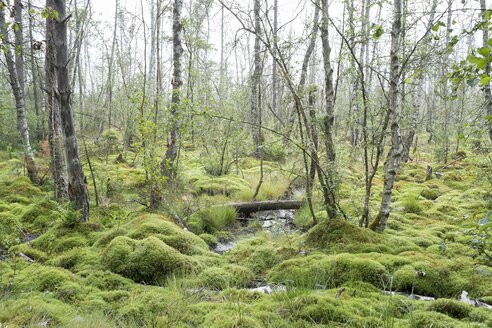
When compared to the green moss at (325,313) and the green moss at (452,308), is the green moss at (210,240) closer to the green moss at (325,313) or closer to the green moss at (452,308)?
the green moss at (325,313)

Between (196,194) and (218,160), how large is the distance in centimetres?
202

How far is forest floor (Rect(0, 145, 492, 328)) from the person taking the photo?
2.63 metres

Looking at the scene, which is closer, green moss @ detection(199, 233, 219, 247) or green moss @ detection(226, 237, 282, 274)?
green moss @ detection(226, 237, 282, 274)

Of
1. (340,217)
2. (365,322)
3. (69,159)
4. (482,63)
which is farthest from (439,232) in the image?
(69,159)

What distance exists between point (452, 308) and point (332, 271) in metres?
1.12

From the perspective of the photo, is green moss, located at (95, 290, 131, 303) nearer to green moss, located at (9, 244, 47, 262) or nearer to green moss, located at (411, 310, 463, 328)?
green moss, located at (9, 244, 47, 262)

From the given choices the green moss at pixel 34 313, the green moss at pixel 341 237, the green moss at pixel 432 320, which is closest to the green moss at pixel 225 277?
the green moss at pixel 341 237

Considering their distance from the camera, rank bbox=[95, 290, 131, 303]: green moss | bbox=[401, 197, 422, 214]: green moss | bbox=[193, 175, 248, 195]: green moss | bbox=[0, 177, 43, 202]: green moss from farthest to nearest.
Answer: bbox=[193, 175, 248, 195]: green moss
bbox=[0, 177, 43, 202]: green moss
bbox=[401, 197, 422, 214]: green moss
bbox=[95, 290, 131, 303]: green moss

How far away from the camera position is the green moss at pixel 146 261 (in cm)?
375

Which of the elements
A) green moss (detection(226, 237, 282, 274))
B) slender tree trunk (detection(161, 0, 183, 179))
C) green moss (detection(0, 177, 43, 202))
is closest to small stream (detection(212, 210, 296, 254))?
green moss (detection(226, 237, 282, 274))

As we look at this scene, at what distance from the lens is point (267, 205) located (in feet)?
23.8

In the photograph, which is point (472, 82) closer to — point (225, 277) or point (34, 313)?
point (225, 277)

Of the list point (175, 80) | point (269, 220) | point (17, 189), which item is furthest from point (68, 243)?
point (175, 80)

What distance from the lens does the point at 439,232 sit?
198 inches
